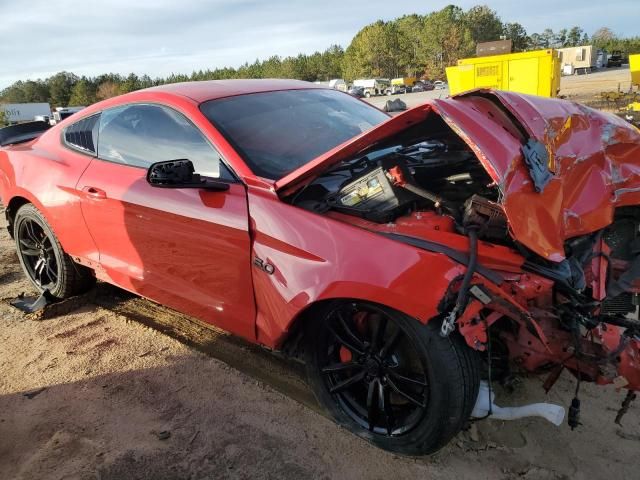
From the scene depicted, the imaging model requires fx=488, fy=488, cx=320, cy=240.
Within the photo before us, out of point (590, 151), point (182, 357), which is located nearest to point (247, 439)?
point (182, 357)

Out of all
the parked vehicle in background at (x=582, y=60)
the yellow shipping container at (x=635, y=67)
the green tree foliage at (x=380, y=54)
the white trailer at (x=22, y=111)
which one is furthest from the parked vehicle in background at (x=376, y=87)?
the yellow shipping container at (x=635, y=67)

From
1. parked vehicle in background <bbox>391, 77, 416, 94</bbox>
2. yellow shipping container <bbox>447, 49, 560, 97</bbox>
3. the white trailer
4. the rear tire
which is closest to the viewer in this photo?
the rear tire

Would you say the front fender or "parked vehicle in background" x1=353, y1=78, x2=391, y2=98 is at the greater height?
the front fender

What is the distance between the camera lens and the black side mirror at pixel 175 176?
2439 mm

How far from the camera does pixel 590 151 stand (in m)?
2.41

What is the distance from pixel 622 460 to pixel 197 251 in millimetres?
2288

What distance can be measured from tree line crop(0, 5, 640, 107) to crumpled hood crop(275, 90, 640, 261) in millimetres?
74643

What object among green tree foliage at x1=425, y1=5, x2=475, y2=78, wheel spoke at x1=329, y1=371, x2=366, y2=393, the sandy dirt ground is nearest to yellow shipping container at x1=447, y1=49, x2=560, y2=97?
the sandy dirt ground

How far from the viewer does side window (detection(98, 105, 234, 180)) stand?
2.74 m

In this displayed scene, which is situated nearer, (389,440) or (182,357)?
(389,440)

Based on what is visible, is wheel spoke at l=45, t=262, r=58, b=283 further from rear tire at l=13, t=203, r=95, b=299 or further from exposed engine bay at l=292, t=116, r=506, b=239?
exposed engine bay at l=292, t=116, r=506, b=239

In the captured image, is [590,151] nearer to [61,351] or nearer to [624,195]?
[624,195]

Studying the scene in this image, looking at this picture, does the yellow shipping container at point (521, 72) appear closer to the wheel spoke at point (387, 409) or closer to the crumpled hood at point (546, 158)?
the crumpled hood at point (546, 158)

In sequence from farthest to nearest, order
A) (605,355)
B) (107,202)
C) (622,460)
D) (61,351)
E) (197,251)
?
1. (61,351)
2. (107,202)
3. (197,251)
4. (622,460)
5. (605,355)
